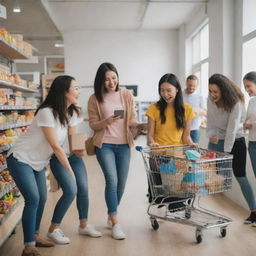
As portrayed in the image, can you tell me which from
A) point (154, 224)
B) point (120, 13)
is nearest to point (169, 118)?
point (154, 224)

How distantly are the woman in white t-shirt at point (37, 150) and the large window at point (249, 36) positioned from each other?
11.3ft

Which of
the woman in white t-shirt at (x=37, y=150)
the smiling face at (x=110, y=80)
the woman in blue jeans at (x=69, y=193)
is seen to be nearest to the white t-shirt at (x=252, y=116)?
the smiling face at (x=110, y=80)

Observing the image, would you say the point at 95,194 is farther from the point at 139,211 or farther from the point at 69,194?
the point at 69,194

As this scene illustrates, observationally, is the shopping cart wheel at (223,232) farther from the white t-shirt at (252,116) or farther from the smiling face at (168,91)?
the smiling face at (168,91)

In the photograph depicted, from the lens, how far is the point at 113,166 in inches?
125

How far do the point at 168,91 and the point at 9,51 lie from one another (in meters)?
2.19

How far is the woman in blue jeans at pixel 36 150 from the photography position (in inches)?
104

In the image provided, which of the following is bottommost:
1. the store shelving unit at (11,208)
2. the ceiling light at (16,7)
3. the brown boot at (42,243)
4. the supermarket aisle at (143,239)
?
the supermarket aisle at (143,239)

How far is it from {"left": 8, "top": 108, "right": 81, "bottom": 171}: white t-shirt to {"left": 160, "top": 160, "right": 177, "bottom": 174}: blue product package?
0.90 m

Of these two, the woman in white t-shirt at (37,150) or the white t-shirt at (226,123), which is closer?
the woman in white t-shirt at (37,150)

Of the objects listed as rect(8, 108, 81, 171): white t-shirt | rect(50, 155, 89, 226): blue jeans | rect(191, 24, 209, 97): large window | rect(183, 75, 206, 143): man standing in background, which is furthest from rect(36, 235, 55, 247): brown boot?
rect(191, 24, 209, 97): large window

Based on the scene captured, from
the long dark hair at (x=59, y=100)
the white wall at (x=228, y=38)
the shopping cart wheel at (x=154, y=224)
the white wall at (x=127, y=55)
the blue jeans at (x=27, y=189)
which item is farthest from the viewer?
the white wall at (x=127, y=55)

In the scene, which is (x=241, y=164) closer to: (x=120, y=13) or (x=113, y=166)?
(x=113, y=166)

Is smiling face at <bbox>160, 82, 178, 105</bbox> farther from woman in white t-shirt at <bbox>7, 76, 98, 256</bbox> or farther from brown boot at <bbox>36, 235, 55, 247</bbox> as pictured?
brown boot at <bbox>36, 235, 55, 247</bbox>
